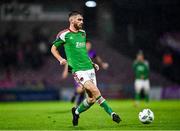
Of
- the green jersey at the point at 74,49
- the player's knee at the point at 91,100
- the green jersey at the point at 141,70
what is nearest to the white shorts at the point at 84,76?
the green jersey at the point at 74,49

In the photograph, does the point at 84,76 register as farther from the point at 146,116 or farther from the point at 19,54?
the point at 19,54

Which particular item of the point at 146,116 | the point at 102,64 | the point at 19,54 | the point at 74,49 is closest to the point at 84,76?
the point at 74,49

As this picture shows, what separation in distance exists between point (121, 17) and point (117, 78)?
4.26m

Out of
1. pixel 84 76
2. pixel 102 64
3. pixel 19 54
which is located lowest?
pixel 19 54

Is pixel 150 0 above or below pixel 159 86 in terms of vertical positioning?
above

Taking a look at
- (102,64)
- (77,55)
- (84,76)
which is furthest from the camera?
(102,64)

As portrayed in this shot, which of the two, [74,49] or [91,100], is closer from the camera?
[91,100]

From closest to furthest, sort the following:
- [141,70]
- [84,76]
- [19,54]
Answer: [84,76], [141,70], [19,54]

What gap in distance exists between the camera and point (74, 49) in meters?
11.8

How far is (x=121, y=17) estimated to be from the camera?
36.2m

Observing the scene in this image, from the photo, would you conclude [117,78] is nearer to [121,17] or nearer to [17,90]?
[121,17]

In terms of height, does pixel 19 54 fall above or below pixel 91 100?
below

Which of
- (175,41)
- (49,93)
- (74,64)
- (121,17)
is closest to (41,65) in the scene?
(49,93)

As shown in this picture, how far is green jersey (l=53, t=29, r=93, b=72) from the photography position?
1177 centimetres
